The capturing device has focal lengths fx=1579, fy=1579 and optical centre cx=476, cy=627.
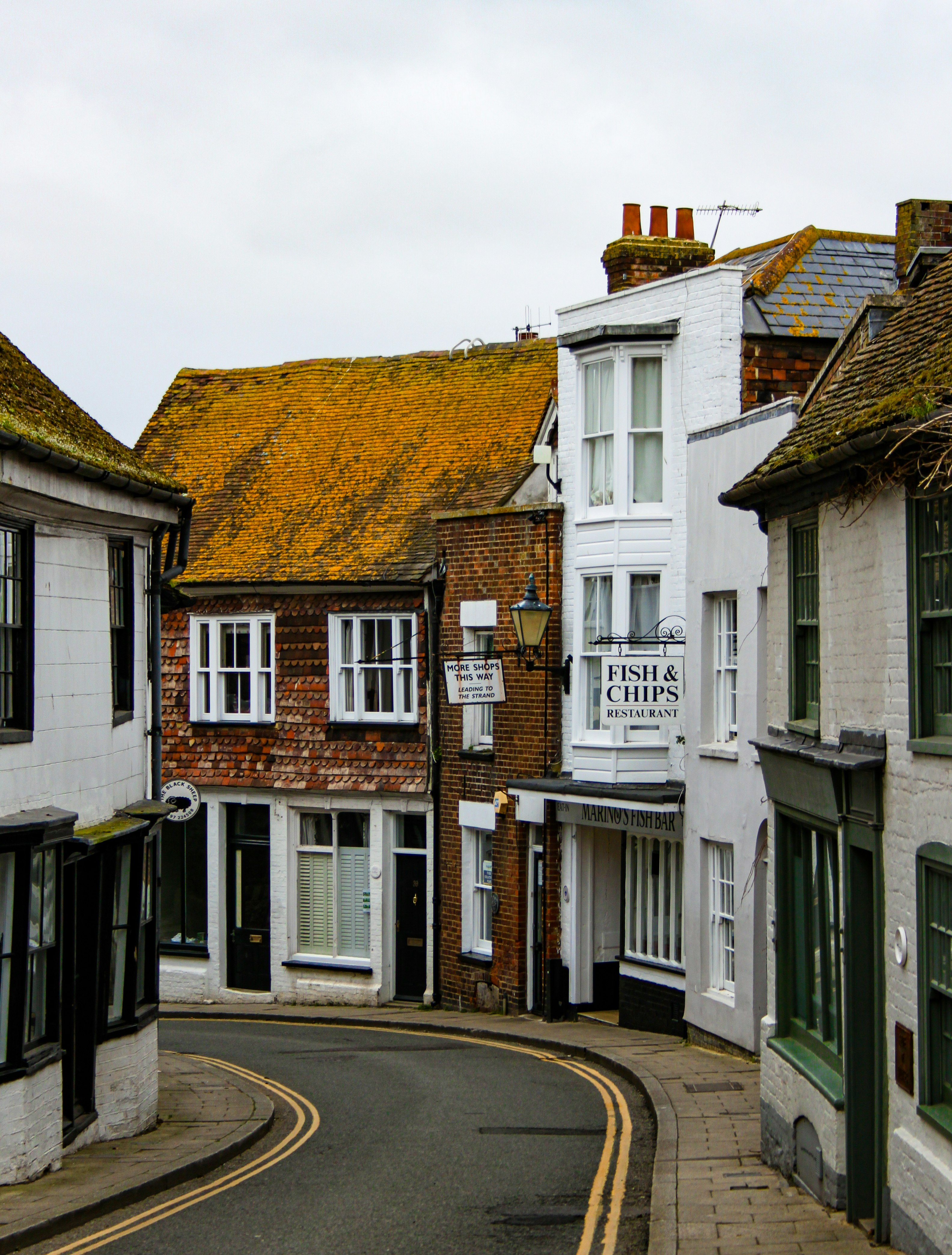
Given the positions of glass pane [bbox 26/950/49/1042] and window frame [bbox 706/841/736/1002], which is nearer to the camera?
glass pane [bbox 26/950/49/1042]

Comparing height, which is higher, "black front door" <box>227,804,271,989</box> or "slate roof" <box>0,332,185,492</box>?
"slate roof" <box>0,332,185,492</box>

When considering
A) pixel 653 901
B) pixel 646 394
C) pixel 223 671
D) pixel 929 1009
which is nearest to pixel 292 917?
pixel 223 671

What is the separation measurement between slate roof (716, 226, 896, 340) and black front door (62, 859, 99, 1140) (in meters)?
11.0

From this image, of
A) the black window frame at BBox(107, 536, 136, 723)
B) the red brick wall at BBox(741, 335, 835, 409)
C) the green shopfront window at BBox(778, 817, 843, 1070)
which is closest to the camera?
the green shopfront window at BBox(778, 817, 843, 1070)

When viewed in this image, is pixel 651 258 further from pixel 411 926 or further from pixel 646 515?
pixel 411 926

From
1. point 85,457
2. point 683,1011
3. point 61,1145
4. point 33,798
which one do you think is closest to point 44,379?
point 85,457

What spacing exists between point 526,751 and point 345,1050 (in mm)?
4986

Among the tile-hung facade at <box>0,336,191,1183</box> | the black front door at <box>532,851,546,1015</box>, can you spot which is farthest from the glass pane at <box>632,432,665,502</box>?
the tile-hung facade at <box>0,336,191,1183</box>

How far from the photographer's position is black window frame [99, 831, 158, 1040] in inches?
582

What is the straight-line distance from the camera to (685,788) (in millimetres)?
19812

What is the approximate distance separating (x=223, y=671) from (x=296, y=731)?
181 centimetres

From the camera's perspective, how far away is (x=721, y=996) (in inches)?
734

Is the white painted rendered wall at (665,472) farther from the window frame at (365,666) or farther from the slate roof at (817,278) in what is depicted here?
the window frame at (365,666)

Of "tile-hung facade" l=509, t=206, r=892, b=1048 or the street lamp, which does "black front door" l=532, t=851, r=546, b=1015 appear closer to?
"tile-hung facade" l=509, t=206, r=892, b=1048
